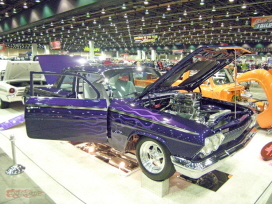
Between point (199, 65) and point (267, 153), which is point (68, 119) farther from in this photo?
point (267, 153)

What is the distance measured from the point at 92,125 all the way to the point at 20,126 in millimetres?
3605

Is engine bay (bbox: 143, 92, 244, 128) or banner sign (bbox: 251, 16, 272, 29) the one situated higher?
banner sign (bbox: 251, 16, 272, 29)

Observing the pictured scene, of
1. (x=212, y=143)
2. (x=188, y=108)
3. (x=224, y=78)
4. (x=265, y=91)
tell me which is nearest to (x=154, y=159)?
(x=212, y=143)

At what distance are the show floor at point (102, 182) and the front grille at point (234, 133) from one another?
2.42ft

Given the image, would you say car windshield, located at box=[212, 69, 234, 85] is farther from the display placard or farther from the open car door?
the open car door

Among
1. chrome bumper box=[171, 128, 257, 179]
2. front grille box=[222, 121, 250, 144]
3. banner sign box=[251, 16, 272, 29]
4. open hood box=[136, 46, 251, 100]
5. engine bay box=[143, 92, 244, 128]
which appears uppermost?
banner sign box=[251, 16, 272, 29]

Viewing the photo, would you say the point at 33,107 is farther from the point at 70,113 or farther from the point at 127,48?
the point at 127,48

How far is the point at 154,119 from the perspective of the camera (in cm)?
274

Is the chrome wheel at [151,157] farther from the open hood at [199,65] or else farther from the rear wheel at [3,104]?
the rear wheel at [3,104]

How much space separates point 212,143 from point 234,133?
1.73 feet

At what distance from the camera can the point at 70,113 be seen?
3.38 meters

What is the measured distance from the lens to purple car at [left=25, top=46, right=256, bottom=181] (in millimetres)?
2561

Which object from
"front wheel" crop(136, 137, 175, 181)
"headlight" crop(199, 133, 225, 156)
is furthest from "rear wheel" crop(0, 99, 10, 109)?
"headlight" crop(199, 133, 225, 156)

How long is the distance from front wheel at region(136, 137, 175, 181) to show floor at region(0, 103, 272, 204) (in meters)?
0.28
